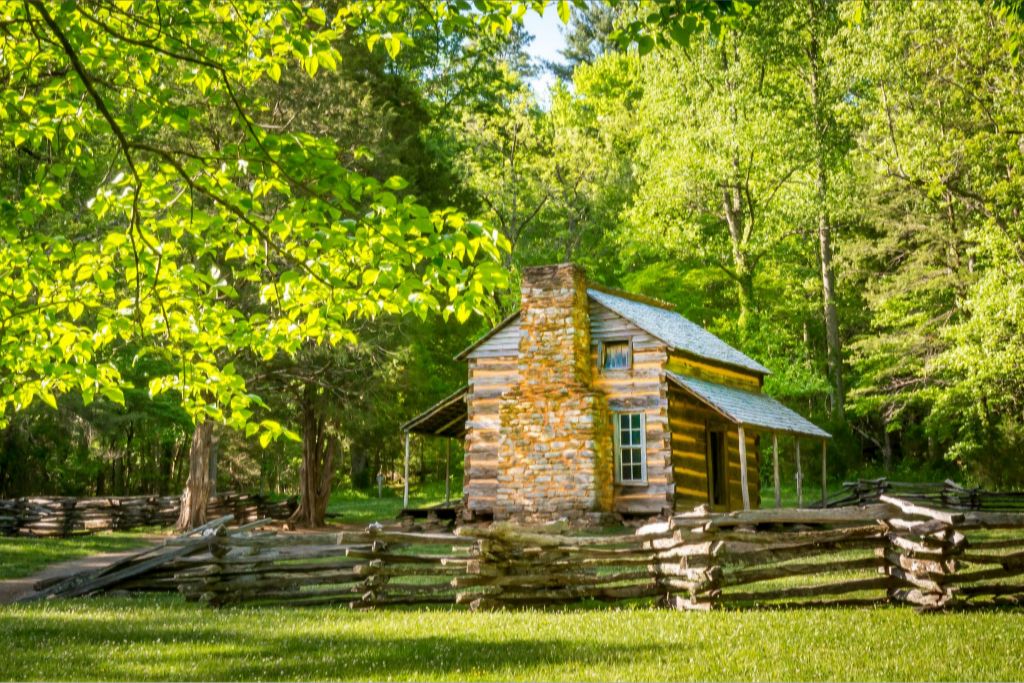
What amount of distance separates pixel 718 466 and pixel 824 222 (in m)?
12.9

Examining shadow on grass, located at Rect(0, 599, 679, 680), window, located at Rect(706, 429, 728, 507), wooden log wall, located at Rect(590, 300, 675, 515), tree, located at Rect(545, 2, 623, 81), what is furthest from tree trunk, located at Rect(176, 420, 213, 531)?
tree, located at Rect(545, 2, 623, 81)

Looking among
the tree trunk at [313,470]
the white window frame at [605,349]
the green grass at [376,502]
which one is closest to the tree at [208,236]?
the white window frame at [605,349]

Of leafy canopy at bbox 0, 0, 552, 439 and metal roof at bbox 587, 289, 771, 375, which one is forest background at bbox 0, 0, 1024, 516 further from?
metal roof at bbox 587, 289, 771, 375

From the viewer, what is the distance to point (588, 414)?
72.1 feet

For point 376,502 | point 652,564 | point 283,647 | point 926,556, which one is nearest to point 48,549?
point 283,647

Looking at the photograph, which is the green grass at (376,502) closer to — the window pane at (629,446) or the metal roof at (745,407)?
the window pane at (629,446)

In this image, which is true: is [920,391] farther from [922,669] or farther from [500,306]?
[922,669]

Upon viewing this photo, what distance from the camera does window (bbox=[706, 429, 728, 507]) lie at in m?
24.9

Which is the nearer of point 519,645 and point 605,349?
point 519,645

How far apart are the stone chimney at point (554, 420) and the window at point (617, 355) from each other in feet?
2.33

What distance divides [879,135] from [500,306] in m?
16.1

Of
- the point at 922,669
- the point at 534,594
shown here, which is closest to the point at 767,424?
the point at 534,594

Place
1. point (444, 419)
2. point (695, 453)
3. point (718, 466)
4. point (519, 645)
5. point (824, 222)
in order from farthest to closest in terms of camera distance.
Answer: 1. point (824, 222)
2. point (444, 419)
3. point (718, 466)
4. point (695, 453)
5. point (519, 645)

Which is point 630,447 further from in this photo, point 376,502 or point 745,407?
point 376,502
